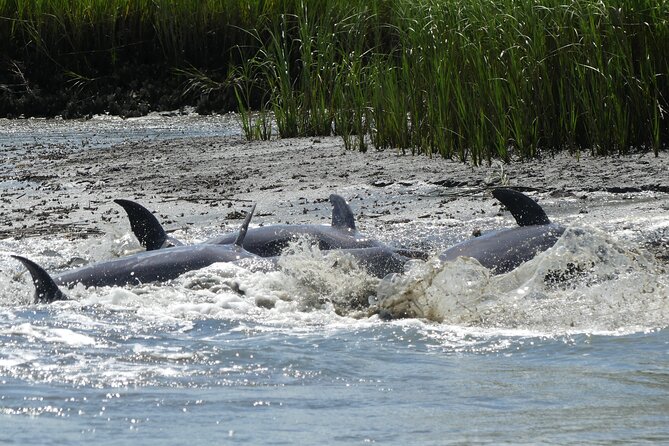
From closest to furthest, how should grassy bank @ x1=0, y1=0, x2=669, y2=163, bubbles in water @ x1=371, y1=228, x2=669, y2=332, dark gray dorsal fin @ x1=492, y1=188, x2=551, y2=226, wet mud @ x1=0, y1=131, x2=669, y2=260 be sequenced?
bubbles in water @ x1=371, y1=228, x2=669, y2=332 < dark gray dorsal fin @ x1=492, y1=188, x2=551, y2=226 < wet mud @ x1=0, y1=131, x2=669, y2=260 < grassy bank @ x1=0, y1=0, x2=669, y2=163

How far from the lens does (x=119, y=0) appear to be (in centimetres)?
1939

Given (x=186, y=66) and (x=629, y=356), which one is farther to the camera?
(x=186, y=66)

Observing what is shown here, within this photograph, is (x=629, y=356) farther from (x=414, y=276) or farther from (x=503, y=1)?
(x=503, y=1)

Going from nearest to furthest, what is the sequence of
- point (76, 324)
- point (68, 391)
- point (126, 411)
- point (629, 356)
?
point (126, 411), point (68, 391), point (629, 356), point (76, 324)

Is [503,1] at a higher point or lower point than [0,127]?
higher

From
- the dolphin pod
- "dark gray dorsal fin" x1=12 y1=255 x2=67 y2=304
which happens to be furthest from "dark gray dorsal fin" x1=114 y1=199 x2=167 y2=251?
"dark gray dorsal fin" x1=12 y1=255 x2=67 y2=304

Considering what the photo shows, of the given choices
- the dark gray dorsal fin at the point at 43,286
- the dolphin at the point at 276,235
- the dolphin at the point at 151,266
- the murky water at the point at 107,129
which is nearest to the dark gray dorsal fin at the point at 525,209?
the dolphin at the point at 276,235

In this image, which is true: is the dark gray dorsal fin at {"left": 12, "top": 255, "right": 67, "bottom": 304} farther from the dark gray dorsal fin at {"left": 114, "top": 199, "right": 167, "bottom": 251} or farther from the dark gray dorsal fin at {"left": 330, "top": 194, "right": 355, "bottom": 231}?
the dark gray dorsal fin at {"left": 330, "top": 194, "right": 355, "bottom": 231}

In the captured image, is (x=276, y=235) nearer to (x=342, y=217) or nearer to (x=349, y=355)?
(x=342, y=217)

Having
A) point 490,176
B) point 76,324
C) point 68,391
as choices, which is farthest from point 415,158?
point 68,391

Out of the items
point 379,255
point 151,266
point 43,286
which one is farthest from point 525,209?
point 43,286

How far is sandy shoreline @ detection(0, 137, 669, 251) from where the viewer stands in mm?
9391

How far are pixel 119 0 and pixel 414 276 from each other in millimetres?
14037

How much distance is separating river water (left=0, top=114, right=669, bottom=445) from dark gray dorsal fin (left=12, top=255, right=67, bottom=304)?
0.09m
